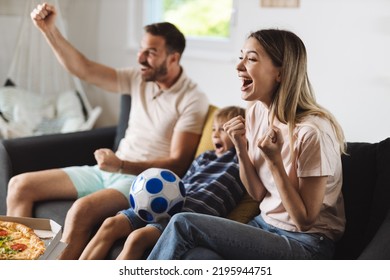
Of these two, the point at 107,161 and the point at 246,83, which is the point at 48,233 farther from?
the point at 246,83

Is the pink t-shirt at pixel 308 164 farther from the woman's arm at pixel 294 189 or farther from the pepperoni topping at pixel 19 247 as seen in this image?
the pepperoni topping at pixel 19 247

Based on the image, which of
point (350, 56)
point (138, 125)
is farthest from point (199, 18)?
point (350, 56)

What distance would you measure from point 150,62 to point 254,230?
952mm

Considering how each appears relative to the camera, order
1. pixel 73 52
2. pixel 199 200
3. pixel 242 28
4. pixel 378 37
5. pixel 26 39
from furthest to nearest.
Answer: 1. pixel 26 39
2. pixel 242 28
3. pixel 73 52
4. pixel 378 37
5. pixel 199 200

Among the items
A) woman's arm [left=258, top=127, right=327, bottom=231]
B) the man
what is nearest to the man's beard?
the man

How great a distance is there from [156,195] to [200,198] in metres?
0.17

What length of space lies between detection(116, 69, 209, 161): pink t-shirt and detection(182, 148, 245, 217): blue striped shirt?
265mm

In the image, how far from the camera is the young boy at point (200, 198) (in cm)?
193

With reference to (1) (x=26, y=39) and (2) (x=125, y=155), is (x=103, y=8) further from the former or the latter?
(2) (x=125, y=155)

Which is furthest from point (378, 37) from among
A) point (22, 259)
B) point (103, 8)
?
point (103, 8)

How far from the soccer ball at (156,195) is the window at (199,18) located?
46.4 inches

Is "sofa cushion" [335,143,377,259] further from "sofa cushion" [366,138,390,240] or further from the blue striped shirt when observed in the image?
the blue striped shirt

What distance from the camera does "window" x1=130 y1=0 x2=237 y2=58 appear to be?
10.2ft
